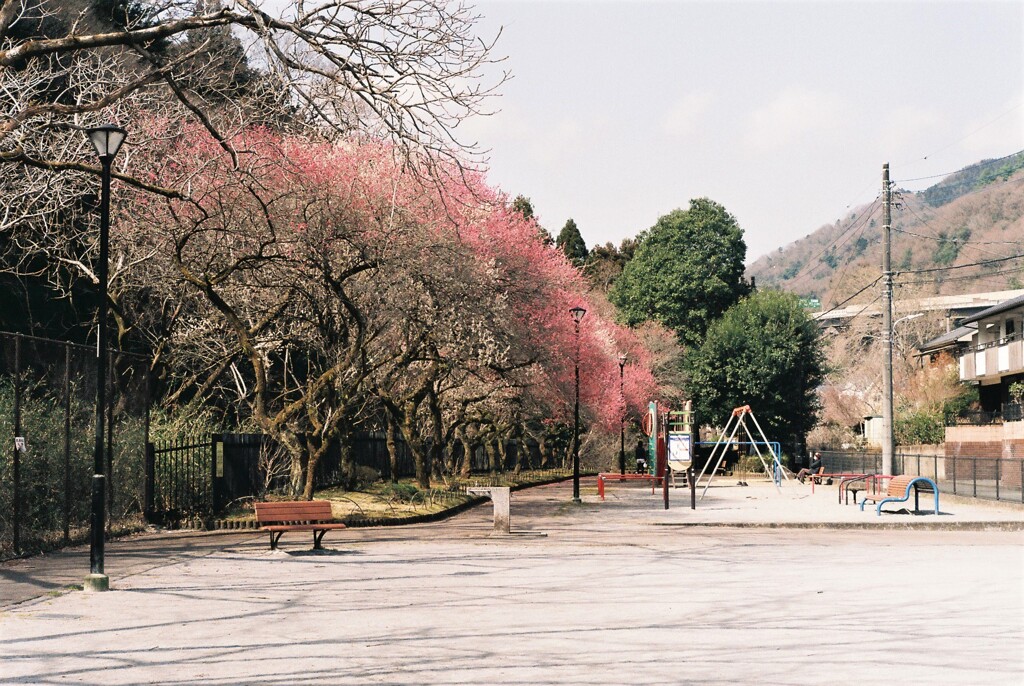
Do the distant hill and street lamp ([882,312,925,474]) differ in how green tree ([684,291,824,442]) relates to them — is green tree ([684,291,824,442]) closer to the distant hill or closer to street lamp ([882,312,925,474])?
street lamp ([882,312,925,474])

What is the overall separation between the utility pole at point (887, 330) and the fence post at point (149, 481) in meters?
24.8

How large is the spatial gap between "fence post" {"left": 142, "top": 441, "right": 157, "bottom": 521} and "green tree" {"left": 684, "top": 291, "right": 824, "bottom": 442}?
150ft

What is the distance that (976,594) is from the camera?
1311 centimetres

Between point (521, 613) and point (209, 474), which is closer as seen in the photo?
point (521, 613)

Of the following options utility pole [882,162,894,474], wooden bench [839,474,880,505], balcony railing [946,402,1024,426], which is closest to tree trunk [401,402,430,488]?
Result: wooden bench [839,474,880,505]

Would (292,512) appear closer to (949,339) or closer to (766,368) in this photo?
(766,368)

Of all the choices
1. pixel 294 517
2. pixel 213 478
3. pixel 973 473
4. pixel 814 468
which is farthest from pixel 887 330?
pixel 294 517

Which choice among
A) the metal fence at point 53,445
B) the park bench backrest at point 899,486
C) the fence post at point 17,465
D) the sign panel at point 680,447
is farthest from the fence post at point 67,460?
the sign panel at point 680,447

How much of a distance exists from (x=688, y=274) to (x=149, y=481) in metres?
60.0

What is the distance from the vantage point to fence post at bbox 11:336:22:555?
15742mm

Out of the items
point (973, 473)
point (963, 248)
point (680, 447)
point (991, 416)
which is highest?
point (963, 248)

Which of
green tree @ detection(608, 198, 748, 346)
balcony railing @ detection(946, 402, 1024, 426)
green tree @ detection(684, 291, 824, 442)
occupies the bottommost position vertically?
balcony railing @ detection(946, 402, 1024, 426)

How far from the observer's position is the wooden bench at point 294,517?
59.1 feet

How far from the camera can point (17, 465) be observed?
15.8 meters
